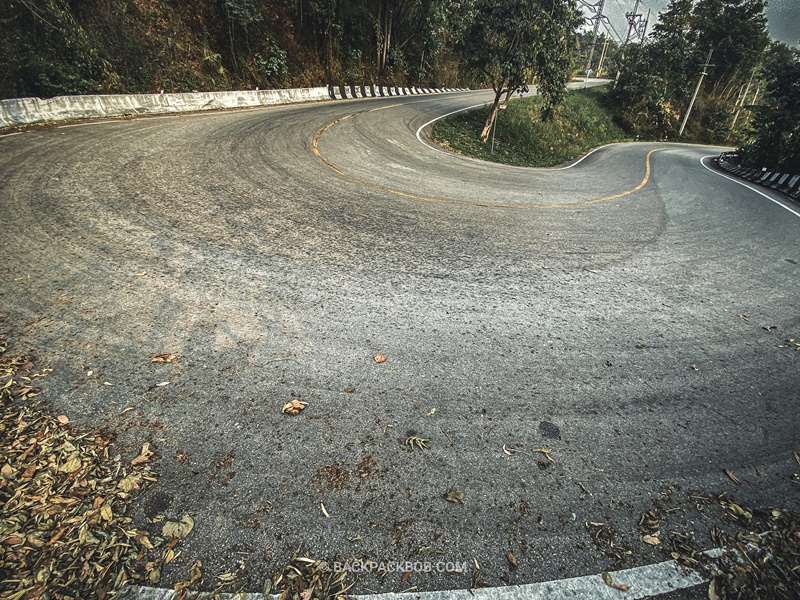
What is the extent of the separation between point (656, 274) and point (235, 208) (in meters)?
6.47

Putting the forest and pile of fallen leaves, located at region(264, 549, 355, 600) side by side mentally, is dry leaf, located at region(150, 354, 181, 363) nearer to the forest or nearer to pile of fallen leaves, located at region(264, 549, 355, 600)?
pile of fallen leaves, located at region(264, 549, 355, 600)

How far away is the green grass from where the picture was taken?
1807cm

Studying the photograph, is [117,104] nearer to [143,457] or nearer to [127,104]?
[127,104]

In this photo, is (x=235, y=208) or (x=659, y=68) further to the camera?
(x=659, y=68)

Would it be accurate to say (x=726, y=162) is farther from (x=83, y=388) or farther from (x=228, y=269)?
(x=83, y=388)

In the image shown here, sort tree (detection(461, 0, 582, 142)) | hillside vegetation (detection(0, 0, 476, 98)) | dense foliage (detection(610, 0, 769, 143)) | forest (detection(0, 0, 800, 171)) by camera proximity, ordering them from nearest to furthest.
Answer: hillside vegetation (detection(0, 0, 476, 98))
forest (detection(0, 0, 800, 171))
tree (detection(461, 0, 582, 142))
dense foliage (detection(610, 0, 769, 143))

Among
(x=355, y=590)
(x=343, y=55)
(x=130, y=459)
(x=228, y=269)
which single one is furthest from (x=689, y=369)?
(x=343, y=55)

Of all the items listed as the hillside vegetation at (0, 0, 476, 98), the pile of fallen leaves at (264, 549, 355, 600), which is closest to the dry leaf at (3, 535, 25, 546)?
the pile of fallen leaves at (264, 549, 355, 600)

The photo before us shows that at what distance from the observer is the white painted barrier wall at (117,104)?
9.74 meters

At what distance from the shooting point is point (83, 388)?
2.72 meters

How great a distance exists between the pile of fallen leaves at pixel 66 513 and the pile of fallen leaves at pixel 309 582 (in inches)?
23.6

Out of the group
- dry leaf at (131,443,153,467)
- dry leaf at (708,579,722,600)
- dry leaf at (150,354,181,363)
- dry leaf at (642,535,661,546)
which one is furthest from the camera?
dry leaf at (150,354,181,363)

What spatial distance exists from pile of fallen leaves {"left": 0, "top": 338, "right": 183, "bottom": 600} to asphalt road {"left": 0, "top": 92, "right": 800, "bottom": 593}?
0.12m

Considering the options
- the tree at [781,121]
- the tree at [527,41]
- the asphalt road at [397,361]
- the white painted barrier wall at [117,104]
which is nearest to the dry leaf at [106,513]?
the asphalt road at [397,361]
